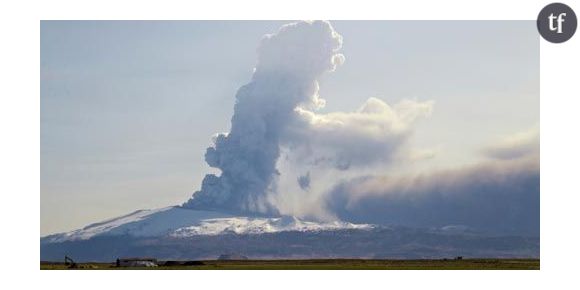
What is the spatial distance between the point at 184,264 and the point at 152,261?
16.1 ft

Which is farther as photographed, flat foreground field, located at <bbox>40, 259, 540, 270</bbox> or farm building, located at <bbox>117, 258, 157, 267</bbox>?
farm building, located at <bbox>117, 258, 157, 267</bbox>

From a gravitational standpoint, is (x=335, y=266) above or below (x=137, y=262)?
below

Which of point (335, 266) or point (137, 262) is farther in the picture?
point (137, 262)

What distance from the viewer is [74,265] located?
13750 centimetres

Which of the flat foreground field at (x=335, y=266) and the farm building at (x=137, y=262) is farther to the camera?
the farm building at (x=137, y=262)
